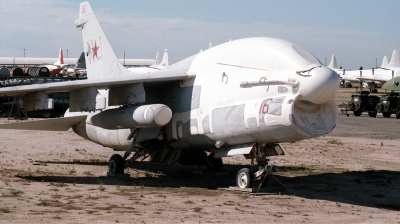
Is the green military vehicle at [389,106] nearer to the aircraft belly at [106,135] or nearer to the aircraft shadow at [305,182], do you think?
the aircraft shadow at [305,182]

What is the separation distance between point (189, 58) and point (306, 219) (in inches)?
256

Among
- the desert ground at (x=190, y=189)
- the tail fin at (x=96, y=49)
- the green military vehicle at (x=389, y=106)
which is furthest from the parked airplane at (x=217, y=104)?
the green military vehicle at (x=389, y=106)

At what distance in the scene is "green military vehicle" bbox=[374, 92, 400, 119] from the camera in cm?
4644

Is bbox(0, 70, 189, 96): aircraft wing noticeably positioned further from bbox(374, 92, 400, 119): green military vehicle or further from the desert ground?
bbox(374, 92, 400, 119): green military vehicle

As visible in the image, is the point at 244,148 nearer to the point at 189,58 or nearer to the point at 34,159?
the point at 189,58

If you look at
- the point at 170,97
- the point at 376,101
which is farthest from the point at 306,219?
the point at 376,101

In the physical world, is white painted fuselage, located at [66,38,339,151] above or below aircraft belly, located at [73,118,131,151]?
above

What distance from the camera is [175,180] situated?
58.1 feet

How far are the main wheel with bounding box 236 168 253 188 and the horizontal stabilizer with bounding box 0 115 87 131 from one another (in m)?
6.04

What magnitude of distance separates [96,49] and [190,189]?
663 cm

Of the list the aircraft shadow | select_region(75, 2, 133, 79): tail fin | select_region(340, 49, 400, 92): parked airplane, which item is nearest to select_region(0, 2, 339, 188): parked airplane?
the aircraft shadow

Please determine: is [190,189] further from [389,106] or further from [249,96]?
[389,106]

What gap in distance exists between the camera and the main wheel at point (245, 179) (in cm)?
1535

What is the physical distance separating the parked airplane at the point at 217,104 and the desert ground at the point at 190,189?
0.96 metres
